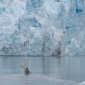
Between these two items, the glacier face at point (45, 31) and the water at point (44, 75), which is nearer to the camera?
the water at point (44, 75)

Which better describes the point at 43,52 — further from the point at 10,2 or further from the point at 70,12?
the point at 10,2

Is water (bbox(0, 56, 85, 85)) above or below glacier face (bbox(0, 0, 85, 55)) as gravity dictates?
below

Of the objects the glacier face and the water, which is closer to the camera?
the water

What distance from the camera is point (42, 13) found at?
5897 cm

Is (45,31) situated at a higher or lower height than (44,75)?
higher

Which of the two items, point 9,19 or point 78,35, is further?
point 9,19

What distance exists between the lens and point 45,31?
56.5 metres

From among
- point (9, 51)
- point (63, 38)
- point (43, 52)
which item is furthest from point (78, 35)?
point (9, 51)

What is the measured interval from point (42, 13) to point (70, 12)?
5.11m

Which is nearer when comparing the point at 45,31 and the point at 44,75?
the point at 44,75

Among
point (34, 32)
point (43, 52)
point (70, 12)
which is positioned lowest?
point (43, 52)

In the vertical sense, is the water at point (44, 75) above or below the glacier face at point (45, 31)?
below

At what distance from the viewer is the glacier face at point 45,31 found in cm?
5531

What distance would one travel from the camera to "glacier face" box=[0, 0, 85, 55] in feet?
181
